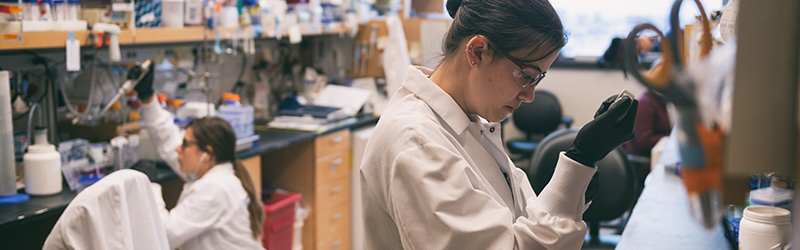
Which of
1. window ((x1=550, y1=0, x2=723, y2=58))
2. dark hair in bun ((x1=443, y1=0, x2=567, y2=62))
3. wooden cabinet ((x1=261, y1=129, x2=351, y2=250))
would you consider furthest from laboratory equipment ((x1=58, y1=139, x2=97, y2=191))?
window ((x1=550, y1=0, x2=723, y2=58))

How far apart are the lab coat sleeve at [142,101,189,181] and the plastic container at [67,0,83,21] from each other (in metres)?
0.42

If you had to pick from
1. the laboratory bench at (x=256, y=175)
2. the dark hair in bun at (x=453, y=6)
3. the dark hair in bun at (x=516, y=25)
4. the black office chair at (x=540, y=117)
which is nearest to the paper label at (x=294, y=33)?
the laboratory bench at (x=256, y=175)

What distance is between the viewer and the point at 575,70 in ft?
16.8

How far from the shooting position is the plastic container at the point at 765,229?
1372 mm

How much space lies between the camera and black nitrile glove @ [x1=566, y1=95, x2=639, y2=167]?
1021 mm

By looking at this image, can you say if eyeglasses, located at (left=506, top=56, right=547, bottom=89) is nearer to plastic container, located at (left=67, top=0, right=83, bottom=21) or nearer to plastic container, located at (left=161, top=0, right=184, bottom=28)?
plastic container, located at (left=67, top=0, right=83, bottom=21)

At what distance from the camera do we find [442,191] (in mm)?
1036

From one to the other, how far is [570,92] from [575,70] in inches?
7.3

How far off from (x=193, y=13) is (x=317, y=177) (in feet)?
3.53

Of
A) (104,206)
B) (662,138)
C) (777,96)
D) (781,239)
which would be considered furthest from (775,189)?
(662,138)

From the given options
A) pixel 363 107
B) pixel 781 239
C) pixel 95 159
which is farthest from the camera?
pixel 363 107

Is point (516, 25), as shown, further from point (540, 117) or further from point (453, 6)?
point (540, 117)

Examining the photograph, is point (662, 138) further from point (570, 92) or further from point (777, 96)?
point (777, 96)

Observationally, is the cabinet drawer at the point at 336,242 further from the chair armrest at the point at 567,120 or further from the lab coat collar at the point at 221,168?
the chair armrest at the point at 567,120
